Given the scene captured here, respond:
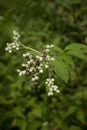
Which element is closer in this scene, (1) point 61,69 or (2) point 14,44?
(1) point 61,69

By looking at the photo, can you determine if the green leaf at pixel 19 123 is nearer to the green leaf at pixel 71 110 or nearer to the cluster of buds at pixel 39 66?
the green leaf at pixel 71 110

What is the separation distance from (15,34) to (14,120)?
1863 mm

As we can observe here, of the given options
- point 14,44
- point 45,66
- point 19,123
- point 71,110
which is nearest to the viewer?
point 45,66

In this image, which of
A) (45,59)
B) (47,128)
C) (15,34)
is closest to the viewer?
(45,59)

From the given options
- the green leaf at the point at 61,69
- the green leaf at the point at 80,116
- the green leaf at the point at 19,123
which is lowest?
the green leaf at the point at 61,69

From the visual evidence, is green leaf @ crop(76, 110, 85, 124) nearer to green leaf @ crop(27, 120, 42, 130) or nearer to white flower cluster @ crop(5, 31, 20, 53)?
green leaf @ crop(27, 120, 42, 130)

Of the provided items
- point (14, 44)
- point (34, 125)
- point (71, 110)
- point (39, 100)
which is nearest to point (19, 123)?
point (34, 125)

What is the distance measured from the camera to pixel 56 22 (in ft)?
16.8

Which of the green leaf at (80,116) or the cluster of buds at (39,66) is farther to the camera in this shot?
the green leaf at (80,116)

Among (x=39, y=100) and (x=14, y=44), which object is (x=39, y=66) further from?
(x=39, y=100)

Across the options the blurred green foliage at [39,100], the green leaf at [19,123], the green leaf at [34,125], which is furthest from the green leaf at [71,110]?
the green leaf at [19,123]

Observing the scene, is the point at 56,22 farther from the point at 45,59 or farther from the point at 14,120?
the point at 45,59

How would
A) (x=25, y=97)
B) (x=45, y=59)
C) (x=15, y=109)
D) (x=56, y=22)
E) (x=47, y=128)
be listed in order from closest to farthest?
(x=45, y=59), (x=47, y=128), (x=15, y=109), (x=25, y=97), (x=56, y=22)

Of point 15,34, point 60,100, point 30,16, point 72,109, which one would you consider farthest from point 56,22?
point 15,34
